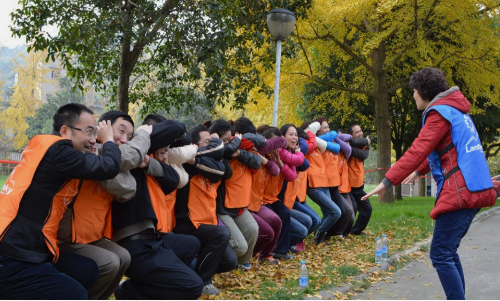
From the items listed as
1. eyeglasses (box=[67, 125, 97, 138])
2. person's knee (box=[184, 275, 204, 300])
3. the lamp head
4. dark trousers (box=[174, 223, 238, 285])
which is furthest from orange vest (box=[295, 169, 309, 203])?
eyeglasses (box=[67, 125, 97, 138])

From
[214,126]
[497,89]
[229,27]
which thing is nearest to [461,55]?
[497,89]

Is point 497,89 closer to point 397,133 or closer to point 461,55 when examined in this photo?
point 461,55

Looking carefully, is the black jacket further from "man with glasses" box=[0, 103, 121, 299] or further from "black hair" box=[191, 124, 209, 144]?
"black hair" box=[191, 124, 209, 144]

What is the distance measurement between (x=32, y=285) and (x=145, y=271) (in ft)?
3.33

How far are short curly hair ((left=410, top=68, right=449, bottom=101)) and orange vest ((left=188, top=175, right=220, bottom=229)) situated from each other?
2.45 metres

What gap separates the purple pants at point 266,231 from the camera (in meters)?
6.73

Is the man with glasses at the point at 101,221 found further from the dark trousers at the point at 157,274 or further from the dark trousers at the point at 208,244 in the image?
the dark trousers at the point at 208,244

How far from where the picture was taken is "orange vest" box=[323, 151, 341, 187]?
9164 mm

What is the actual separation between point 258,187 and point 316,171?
6.96ft

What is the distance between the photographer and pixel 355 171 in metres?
9.95

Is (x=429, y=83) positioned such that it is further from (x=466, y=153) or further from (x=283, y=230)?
(x=283, y=230)

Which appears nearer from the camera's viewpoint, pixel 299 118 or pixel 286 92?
pixel 286 92

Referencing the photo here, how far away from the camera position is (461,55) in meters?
16.0

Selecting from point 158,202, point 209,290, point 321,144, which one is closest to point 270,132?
point 321,144
